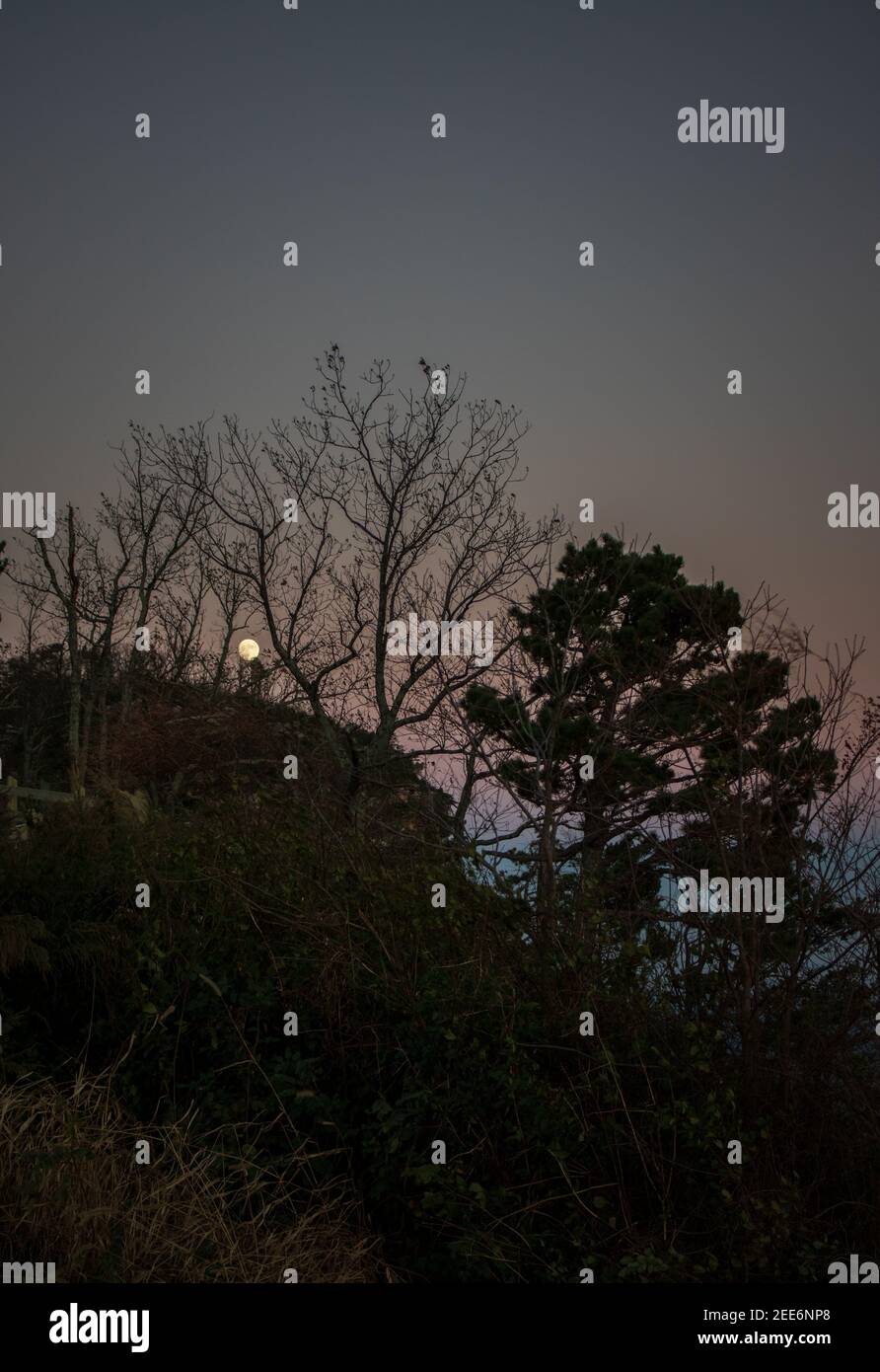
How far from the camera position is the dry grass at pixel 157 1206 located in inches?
204

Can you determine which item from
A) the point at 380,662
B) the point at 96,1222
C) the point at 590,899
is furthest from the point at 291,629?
the point at 96,1222

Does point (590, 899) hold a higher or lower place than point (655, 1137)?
higher

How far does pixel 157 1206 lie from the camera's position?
5.41 m

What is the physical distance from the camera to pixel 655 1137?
18.9 ft

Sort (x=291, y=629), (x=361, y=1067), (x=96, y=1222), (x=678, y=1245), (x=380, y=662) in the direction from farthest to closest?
(x=291, y=629) < (x=380, y=662) < (x=361, y=1067) < (x=678, y=1245) < (x=96, y=1222)

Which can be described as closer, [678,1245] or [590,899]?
[678,1245]

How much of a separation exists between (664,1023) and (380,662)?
14.3 metres

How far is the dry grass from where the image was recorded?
5180mm
